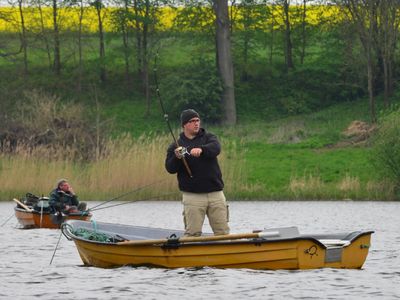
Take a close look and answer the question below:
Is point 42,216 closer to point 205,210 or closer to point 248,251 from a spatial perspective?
point 205,210

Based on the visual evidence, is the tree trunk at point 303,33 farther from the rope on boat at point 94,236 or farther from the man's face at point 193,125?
the man's face at point 193,125

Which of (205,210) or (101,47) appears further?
(101,47)

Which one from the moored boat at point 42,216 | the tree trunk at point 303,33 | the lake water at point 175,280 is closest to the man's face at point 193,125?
the lake water at point 175,280

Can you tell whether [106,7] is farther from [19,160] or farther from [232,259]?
[232,259]

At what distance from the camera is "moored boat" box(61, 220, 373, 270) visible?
52.1 ft

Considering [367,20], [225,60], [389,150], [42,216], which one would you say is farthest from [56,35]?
[42,216]

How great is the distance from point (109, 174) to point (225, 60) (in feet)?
75.0

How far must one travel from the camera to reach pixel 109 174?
105 feet

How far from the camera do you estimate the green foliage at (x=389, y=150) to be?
3309 centimetres

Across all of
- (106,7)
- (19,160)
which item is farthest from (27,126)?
(106,7)

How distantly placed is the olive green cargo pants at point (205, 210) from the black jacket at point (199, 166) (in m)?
0.10

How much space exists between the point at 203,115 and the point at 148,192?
72.9 ft

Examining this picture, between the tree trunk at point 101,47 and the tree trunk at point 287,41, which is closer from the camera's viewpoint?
the tree trunk at point 101,47

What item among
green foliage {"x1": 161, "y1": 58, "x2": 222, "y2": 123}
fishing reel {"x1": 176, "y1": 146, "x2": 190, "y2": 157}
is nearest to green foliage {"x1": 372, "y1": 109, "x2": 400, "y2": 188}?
fishing reel {"x1": 176, "y1": 146, "x2": 190, "y2": 157}
